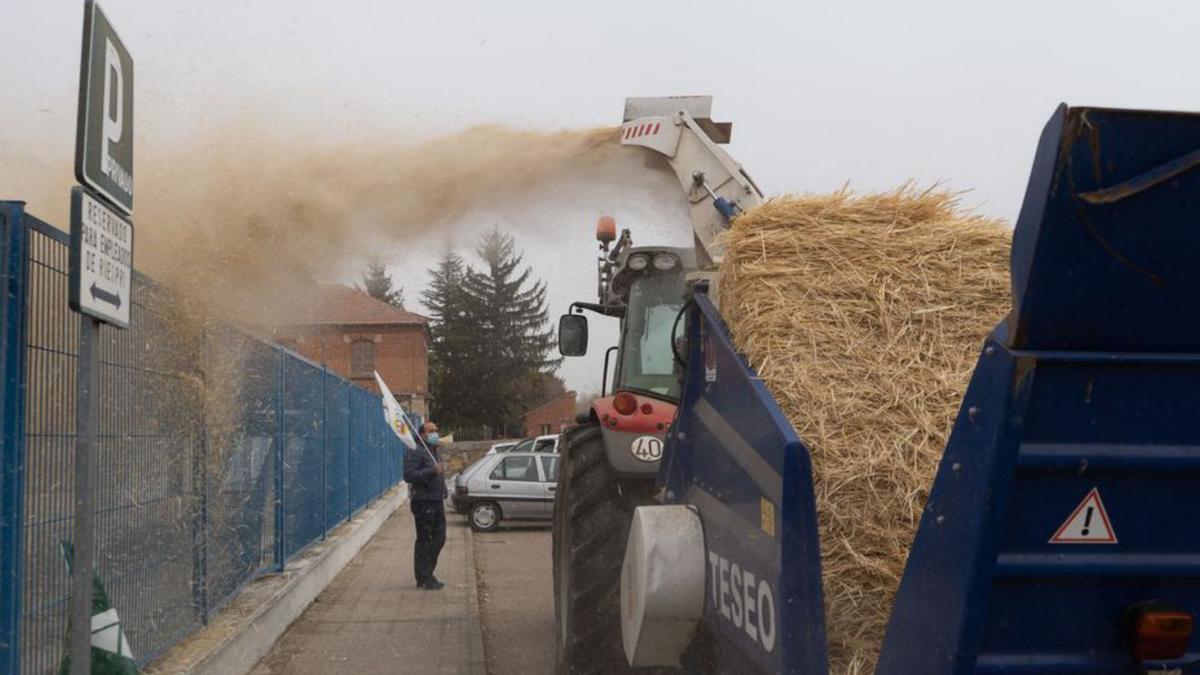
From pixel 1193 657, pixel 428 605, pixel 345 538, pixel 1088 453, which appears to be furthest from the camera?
pixel 345 538

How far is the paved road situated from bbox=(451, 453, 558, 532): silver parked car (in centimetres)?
159

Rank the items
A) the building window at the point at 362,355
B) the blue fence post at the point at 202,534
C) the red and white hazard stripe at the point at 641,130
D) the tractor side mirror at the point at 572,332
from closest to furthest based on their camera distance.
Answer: the blue fence post at the point at 202,534 → the tractor side mirror at the point at 572,332 → the red and white hazard stripe at the point at 641,130 → the building window at the point at 362,355

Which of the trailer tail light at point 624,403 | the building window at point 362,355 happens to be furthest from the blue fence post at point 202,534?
the building window at point 362,355

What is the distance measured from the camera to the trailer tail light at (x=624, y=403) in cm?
630

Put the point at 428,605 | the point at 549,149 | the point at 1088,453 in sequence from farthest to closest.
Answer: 1. the point at 428,605
2. the point at 549,149
3. the point at 1088,453

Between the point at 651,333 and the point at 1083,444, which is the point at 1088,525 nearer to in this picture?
the point at 1083,444

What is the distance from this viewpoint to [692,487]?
4.80 m

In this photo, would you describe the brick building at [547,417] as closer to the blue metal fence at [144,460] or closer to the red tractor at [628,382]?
the blue metal fence at [144,460]

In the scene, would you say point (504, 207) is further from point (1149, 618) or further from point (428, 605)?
point (1149, 618)

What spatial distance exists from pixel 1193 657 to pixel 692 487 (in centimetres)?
219

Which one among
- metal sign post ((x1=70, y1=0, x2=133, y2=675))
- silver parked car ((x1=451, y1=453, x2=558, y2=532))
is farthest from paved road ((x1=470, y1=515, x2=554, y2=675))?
metal sign post ((x1=70, y1=0, x2=133, y2=675))

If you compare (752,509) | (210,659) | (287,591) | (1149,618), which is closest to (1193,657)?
(1149,618)

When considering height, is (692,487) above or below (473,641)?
above

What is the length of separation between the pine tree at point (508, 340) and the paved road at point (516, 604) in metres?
50.6
